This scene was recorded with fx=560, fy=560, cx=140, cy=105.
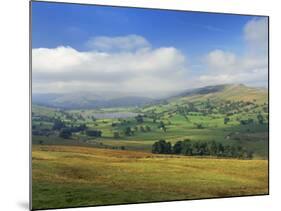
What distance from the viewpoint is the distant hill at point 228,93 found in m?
5.92

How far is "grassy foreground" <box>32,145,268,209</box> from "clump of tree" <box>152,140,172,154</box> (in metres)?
0.05

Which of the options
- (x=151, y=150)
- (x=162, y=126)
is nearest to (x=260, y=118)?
(x=162, y=126)

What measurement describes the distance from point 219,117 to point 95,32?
163cm

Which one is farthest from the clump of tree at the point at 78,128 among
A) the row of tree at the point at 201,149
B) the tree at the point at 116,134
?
the row of tree at the point at 201,149

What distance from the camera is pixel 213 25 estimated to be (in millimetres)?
6000

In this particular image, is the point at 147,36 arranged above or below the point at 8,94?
above

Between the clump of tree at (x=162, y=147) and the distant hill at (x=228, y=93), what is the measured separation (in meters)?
0.48

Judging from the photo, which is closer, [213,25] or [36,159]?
[36,159]

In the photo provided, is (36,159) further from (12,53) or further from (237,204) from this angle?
(237,204)

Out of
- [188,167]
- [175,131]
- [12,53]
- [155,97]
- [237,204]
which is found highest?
[12,53]

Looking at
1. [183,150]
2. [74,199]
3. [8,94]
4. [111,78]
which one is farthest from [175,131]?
[8,94]

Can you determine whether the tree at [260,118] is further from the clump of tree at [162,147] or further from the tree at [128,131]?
the tree at [128,131]

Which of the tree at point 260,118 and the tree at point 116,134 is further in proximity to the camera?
the tree at point 260,118

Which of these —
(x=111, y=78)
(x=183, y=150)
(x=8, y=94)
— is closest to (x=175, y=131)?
(x=183, y=150)
